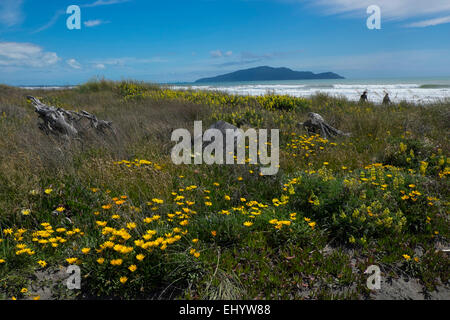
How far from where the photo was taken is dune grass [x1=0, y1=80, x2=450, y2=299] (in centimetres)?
271

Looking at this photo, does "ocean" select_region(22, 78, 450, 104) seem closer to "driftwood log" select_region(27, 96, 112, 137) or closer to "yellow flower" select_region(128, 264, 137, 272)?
"driftwood log" select_region(27, 96, 112, 137)

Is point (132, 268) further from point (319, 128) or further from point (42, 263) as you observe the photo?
point (319, 128)

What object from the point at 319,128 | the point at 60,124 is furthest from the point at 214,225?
the point at 319,128

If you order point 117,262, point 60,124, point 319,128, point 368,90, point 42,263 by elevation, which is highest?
point 368,90

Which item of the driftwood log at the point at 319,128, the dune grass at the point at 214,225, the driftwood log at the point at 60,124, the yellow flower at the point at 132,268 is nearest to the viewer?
the yellow flower at the point at 132,268

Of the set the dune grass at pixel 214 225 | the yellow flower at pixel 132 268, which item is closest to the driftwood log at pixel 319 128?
the dune grass at pixel 214 225

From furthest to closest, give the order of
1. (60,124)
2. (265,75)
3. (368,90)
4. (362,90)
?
(265,75) < (362,90) < (368,90) < (60,124)

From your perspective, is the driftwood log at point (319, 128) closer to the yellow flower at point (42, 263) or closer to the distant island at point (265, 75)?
the yellow flower at point (42, 263)

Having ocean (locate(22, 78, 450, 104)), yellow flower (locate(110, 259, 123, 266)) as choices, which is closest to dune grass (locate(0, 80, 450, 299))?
yellow flower (locate(110, 259, 123, 266))

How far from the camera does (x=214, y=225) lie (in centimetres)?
339

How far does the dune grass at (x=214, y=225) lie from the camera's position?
8.87 ft

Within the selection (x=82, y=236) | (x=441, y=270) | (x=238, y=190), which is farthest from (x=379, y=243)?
(x=82, y=236)

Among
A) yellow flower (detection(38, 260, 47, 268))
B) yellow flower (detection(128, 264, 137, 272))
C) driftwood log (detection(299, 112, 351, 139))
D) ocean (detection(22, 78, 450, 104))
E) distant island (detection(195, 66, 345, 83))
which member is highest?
distant island (detection(195, 66, 345, 83))

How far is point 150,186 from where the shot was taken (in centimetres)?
434
